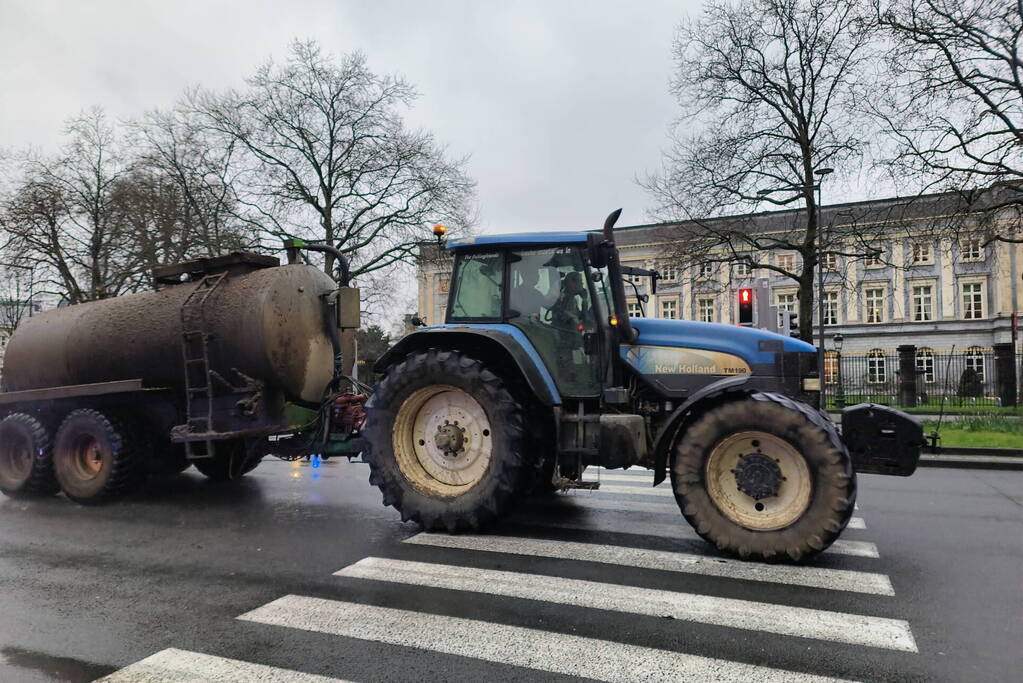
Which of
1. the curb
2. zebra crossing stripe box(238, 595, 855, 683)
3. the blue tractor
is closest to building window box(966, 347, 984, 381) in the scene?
the curb

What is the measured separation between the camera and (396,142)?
92.4 ft

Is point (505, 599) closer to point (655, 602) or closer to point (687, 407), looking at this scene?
point (655, 602)

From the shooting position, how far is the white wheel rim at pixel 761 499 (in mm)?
4773

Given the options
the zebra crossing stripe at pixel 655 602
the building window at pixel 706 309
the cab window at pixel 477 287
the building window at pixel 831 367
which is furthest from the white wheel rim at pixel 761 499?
the building window at pixel 706 309

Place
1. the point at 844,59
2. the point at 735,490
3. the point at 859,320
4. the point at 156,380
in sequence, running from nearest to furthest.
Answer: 1. the point at 735,490
2. the point at 156,380
3. the point at 844,59
4. the point at 859,320

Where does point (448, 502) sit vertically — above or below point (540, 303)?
below

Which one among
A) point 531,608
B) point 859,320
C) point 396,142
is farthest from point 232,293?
point 859,320

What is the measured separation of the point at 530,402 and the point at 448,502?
114 centimetres

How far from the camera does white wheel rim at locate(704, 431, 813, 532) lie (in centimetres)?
477

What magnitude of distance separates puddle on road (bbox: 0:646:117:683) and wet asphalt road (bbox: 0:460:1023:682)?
1 cm

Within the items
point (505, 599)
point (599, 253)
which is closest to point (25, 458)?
point (505, 599)

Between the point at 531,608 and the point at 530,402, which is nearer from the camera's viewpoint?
the point at 531,608

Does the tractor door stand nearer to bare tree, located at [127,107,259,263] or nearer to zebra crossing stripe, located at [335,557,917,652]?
zebra crossing stripe, located at [335,557,917,652]

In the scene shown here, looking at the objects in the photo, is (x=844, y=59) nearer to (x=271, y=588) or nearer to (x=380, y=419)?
(x=380, y=419)
